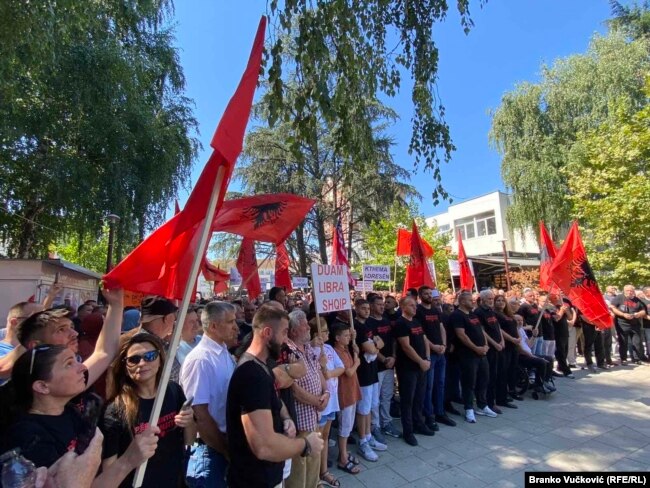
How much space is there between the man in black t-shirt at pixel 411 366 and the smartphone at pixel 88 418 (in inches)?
173

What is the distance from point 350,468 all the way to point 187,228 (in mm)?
3582

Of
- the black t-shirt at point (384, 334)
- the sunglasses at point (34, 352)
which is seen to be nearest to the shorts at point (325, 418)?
the black t-shirt at point (384, 334)

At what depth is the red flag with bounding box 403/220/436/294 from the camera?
853cm

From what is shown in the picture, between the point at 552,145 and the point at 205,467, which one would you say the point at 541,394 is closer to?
the point at 205,467

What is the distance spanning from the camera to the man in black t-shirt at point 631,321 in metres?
9.98

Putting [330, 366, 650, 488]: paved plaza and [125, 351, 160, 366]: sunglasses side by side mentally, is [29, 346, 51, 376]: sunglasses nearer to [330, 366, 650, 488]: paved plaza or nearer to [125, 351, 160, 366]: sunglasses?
[125, 351, 160, 366]: sunglasses

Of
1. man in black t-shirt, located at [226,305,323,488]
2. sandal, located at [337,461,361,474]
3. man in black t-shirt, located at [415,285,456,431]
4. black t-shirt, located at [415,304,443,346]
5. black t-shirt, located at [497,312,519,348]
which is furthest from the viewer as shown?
black t-shirt, located at [497,312,519,348]

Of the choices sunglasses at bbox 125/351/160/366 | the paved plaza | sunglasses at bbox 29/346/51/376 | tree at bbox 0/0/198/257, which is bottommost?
the paved plaza

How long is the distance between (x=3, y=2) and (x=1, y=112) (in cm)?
566

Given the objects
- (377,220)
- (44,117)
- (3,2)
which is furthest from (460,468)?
(377,220)

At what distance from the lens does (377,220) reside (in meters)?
27.6

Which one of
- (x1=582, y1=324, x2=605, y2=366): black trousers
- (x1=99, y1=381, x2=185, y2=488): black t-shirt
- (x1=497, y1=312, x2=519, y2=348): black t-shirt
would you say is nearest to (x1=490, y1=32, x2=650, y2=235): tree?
(x1=582, y1=324, x2=605, y2=366): black trousers

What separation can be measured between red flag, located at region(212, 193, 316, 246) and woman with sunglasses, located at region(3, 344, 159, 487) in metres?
3.02

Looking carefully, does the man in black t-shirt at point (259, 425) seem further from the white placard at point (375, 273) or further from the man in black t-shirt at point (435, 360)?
the white placard at point (375, 273)
